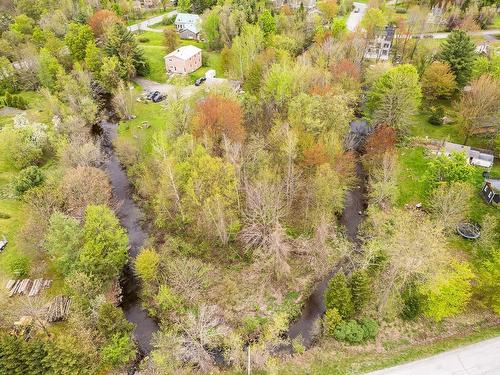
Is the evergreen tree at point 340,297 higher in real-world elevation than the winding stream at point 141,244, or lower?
higher

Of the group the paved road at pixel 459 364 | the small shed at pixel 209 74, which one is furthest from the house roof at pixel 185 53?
the paved road at pixel 459 364

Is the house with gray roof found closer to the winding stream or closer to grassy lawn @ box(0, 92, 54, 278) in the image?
the winding stream

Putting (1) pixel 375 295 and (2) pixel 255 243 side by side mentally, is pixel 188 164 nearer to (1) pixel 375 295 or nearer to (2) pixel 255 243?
(2) pixel 255 243

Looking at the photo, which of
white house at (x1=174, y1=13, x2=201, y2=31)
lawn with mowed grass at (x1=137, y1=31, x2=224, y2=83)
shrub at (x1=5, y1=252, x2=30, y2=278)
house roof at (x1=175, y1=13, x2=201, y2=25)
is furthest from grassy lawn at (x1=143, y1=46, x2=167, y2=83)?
shrub at (x1=5, y1=252, x2=30, y2=278)

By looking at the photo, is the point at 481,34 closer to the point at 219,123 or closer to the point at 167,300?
the point at 219,123

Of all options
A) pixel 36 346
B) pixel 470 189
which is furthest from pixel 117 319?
pixel 470 189

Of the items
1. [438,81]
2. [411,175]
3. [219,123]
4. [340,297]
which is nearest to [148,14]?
[219,123]

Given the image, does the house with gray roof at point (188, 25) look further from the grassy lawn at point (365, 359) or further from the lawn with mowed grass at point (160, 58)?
the grassy lawn at point (365, 359)
